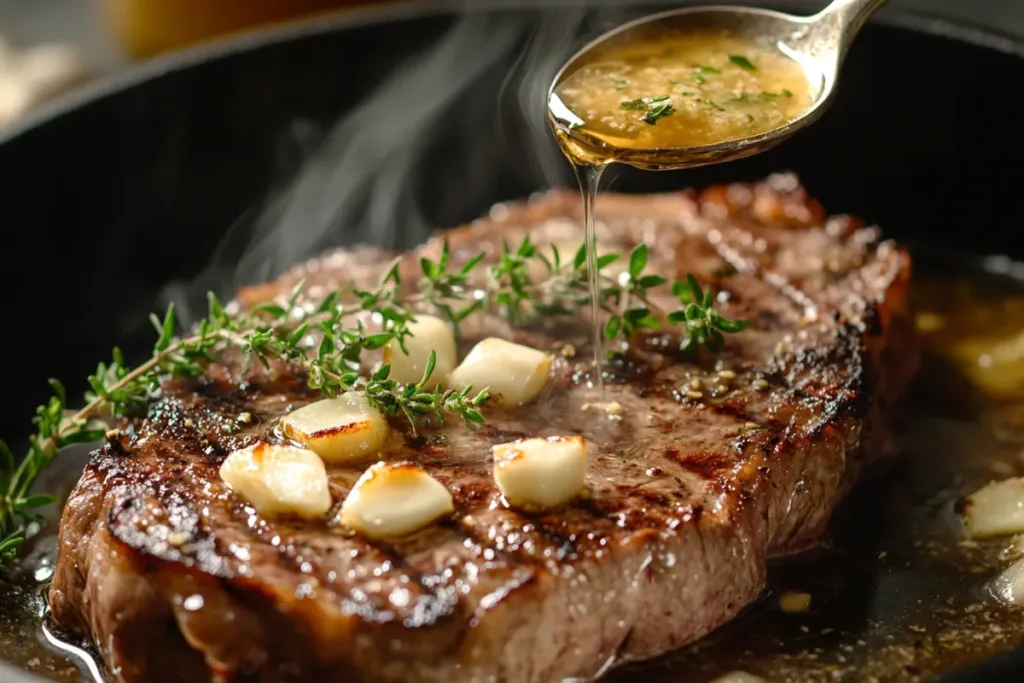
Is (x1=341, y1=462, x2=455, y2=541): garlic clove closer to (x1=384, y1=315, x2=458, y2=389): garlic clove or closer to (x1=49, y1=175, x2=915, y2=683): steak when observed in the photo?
(x1=49, y1=175, x2=915, y2=683): steak

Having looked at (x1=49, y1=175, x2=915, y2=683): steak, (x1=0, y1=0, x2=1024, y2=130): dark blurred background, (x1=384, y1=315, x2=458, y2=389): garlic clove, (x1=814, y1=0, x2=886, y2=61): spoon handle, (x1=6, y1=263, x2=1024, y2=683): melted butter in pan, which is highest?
(x1=814, y1=0, x2=886, y2=61): spoon handle

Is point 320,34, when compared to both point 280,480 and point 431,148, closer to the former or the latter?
point 431,148

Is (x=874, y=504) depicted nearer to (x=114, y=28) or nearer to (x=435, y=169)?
(x=435, y=169)

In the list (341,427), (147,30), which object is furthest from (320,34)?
(341,427)

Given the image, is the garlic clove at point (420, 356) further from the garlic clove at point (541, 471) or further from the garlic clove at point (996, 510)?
the garlic clove at point (996, 510)

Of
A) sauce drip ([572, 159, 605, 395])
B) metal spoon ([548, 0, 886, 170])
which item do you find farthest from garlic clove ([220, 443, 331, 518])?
metal spoon ([548, 0, 886, 170])

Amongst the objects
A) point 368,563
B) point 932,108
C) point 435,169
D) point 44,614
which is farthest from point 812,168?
point 44,614
